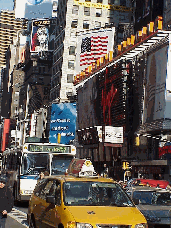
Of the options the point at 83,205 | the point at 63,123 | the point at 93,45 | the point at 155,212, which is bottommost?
the point at 155,212

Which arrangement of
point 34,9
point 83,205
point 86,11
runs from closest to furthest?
point 83,205
point 86,11
point 34,9

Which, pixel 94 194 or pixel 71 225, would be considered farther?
pixel 94 194

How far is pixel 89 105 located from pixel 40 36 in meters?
60.2

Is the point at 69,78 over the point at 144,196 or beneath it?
over

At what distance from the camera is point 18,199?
2823cm

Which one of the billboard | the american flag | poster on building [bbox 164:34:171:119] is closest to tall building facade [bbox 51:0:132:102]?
the american flag

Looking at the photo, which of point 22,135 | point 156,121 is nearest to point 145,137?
point 156,121

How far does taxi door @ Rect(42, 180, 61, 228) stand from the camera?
12.6 meters

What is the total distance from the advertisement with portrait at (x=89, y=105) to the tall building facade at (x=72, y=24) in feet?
50.3

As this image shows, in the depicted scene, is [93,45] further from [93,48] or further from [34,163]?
[34,163]

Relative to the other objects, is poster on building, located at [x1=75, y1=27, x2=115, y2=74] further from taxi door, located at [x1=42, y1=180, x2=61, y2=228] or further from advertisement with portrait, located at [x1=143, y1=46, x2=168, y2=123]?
taxi door, located at [x1=42, y1=180, x2=61, y2=228]

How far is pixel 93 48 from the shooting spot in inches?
2869

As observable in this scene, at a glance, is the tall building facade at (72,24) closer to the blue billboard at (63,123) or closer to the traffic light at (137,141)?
the blue billboard at (63,123)

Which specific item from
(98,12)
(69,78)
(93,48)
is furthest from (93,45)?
(98,12)
